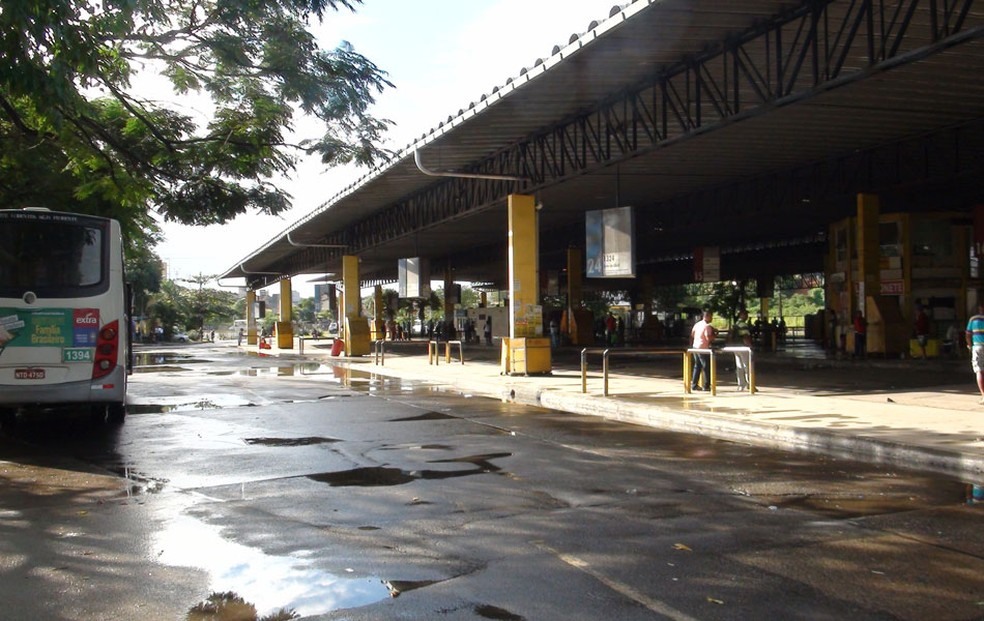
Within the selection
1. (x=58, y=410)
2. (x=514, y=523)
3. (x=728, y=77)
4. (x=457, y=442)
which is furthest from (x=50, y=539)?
(x=728, y=77)

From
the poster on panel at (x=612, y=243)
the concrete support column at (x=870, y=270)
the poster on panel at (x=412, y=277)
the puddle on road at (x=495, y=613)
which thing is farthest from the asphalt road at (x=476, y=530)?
the poster on panel at (x=412, y=277)

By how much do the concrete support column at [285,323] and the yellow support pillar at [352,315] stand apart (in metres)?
15.6

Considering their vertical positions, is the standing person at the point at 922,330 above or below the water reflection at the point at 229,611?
above

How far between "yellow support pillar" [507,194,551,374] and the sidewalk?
70cm

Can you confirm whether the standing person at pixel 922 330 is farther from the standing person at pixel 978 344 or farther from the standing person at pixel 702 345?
the standing person at pixel 978 344

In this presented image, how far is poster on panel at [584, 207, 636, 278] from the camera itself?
19109 millimetres

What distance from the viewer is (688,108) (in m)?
15.3

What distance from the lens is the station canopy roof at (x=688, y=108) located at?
12.6 m

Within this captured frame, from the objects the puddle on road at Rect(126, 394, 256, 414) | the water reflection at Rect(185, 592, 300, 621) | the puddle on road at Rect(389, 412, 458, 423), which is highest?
the puddle on road at Rect(126, 394, 256, 414)

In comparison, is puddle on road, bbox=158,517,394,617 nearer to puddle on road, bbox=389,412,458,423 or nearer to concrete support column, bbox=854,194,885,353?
puddle on road, bbox=389,412,458,423

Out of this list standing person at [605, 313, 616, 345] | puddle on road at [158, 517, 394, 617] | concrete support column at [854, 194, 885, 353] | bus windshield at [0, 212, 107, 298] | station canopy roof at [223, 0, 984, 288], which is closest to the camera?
puddle on road at [158, 517, 394, 617]

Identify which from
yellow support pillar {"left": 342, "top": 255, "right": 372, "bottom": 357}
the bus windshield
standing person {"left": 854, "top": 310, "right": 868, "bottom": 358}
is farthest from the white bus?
yellow support pillar {"left": 342, "top": 255, "right": 372, "bottom": 357}

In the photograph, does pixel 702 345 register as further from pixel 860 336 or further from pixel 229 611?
pixel 229 611

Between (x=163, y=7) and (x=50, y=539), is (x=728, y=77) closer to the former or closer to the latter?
(x=163, y=7)
